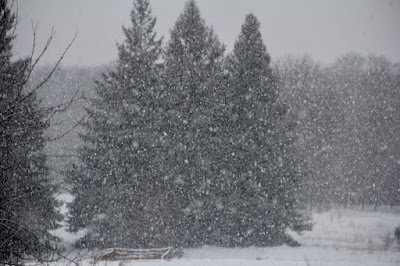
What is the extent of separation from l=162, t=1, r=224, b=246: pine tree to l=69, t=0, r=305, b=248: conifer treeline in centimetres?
6

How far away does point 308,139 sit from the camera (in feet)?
106

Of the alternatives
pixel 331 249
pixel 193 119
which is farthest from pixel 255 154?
pixel 331 249

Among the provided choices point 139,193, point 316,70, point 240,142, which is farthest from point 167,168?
point 316,70

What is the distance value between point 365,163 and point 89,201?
26.7m

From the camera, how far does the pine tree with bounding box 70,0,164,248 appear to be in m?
16.6

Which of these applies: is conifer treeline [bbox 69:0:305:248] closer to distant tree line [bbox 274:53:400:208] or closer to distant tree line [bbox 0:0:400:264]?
distant tree line [bbox 0:0:400:264]

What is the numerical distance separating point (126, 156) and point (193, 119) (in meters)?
4.21

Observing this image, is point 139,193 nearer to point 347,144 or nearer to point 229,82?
point 229,82

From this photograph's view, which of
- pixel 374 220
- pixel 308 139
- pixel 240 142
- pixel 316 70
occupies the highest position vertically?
pixel 316 70

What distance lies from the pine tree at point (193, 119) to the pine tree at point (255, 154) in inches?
39.6

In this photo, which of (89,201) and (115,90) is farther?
(115,90)

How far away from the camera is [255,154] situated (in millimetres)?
19062

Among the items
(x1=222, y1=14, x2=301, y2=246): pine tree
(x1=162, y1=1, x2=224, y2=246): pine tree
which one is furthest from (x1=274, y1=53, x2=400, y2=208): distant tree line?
(x1=162, y1=1, x2=224, y2=246): pine tree

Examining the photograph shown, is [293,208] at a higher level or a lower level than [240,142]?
lower
